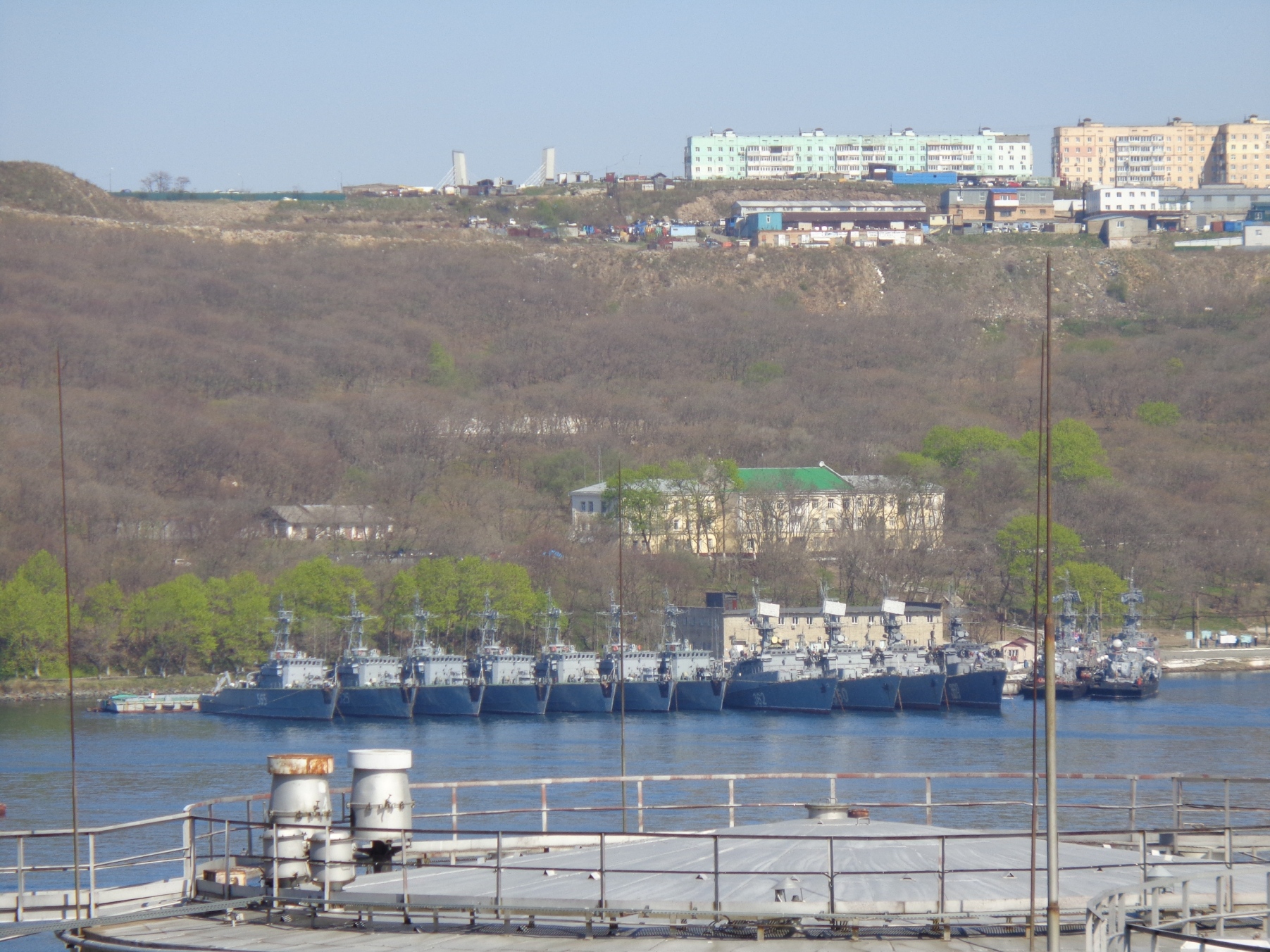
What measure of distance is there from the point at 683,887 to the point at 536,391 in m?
148

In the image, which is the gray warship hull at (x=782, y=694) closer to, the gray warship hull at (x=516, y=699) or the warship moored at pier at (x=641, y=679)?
the warship moored at pier at (x=641, y=679)

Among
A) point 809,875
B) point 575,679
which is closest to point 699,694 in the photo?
point 575,679

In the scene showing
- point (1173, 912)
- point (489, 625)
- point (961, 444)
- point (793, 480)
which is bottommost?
point (489, 625)

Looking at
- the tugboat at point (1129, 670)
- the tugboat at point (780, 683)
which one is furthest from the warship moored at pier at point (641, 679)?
the tugboat at point (1129, 670)

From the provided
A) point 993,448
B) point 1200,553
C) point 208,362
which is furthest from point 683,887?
point 208,362

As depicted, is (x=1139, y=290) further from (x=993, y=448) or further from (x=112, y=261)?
(x=112, y=261)

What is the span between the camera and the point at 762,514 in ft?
369

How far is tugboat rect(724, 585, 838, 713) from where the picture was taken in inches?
3167

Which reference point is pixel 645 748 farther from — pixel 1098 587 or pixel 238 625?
pixel 1098 587

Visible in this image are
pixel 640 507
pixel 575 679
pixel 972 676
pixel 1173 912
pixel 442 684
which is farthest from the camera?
pixel 640 507

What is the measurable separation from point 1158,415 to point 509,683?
76101 millimetres

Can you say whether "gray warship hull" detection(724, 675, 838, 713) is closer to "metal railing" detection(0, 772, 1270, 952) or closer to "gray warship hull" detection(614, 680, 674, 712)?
"gray warship hull" detection(614, 680, 674, 712)

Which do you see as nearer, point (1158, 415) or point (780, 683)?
point (780, 683)

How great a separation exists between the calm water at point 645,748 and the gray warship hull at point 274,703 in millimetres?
1469
